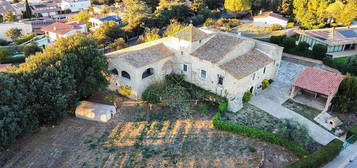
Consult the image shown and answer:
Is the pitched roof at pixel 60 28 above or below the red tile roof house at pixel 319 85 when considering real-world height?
above

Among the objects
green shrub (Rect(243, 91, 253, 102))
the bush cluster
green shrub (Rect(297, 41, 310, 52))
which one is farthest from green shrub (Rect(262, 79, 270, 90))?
the bush cluster

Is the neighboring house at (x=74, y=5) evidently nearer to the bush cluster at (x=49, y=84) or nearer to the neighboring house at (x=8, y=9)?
the neighboring house at (x=8, y=9)

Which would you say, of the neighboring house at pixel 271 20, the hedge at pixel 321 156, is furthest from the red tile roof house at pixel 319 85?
the neighboring house at pixel 271 20

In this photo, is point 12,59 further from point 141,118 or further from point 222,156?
point 222,156

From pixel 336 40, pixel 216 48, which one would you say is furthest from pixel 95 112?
pixel 336 40

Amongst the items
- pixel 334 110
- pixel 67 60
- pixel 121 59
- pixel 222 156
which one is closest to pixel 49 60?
pixel 67 60

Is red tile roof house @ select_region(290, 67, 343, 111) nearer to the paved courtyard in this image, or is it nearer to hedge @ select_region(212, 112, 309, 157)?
the paved courtyard
